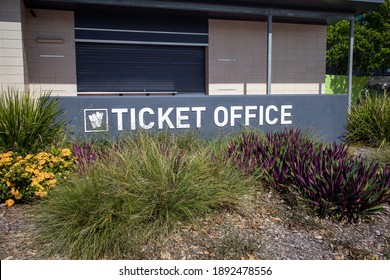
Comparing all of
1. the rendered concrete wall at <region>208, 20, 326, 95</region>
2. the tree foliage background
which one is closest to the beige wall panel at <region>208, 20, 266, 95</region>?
the rendered concrete wall at <region>208, 20, 326, 95</region>

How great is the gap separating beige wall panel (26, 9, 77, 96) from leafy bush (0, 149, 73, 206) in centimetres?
703

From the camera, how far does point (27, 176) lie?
5.51 m

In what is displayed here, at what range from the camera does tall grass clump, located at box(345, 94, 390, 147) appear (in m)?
10.0

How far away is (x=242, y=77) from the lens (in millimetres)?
14578

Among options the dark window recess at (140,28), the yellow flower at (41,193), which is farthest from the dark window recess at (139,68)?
the yellow flower at (41,193)

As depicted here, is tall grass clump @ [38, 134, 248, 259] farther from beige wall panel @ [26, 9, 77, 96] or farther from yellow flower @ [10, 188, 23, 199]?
beige wall panel @ [26, 9, 77, 96]

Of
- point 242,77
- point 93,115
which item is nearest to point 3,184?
point 93,115

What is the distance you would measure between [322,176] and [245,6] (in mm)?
7841

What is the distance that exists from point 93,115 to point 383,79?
19.6 meters

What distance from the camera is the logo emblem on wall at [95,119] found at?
8344 mm

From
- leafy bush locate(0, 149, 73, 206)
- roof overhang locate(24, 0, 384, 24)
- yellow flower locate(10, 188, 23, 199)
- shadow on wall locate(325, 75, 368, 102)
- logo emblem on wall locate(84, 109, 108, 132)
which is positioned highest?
roof overhang locate(24, 0, 384, 24)

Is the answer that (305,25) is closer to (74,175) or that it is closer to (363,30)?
(363,30)

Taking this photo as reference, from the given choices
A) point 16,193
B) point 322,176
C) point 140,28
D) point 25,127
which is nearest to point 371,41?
point 140,28

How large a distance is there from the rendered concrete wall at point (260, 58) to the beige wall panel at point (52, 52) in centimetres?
467
